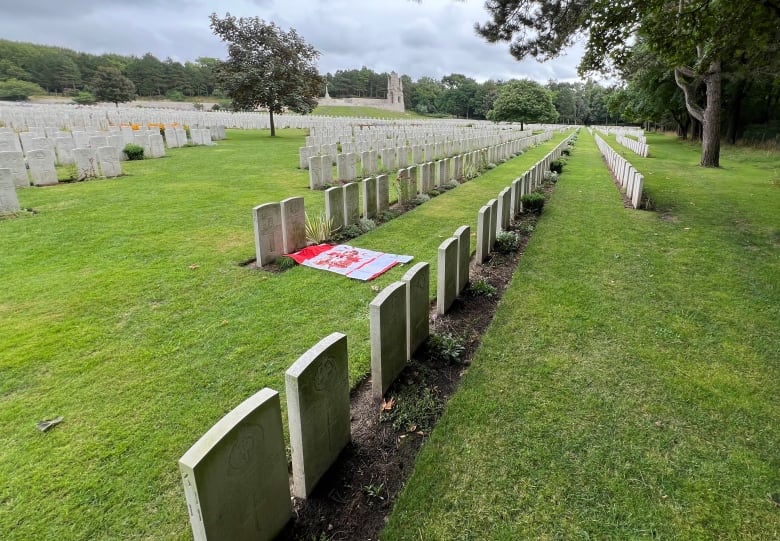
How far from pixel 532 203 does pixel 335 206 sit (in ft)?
14.2

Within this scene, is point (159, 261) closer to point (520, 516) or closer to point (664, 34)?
point (520, 516)

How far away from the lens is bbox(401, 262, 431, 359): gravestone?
3.37 m

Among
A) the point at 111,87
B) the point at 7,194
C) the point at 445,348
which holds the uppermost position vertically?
the point at 111,87

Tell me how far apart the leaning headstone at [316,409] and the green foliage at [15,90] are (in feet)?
282

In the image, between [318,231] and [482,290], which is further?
[318,231]

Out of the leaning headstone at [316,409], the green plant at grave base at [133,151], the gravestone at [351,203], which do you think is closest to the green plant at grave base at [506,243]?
the gravestone at [351,203]

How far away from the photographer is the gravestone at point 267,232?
5445 millimetres

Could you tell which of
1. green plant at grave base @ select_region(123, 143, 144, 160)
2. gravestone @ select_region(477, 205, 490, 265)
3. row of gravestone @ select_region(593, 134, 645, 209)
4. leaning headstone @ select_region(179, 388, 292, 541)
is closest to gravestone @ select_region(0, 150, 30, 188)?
green plant at grave base @ select_region(123, 143, 144, 160)

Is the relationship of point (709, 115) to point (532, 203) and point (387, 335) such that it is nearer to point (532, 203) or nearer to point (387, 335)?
point (532, 203)

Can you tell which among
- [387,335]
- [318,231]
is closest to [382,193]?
[318,231]

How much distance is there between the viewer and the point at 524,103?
5019 centimetres

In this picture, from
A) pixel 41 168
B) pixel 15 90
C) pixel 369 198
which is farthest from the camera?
pixel 15 90

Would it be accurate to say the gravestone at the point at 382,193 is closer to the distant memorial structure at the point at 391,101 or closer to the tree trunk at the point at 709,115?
the tree trunk at the point at 709,115

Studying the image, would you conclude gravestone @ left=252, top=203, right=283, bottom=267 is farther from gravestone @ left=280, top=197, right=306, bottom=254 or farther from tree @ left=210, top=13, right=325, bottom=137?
tree @ left=210, top=13, right=325, bottom=137
